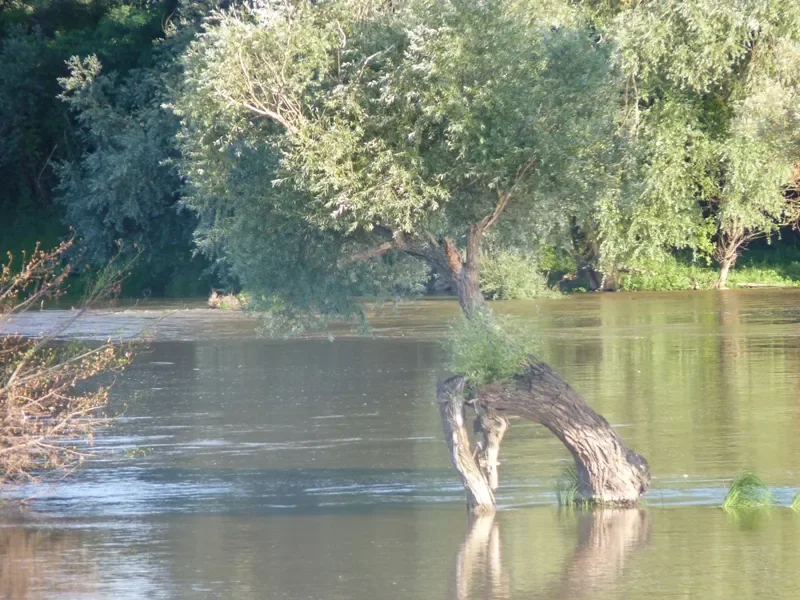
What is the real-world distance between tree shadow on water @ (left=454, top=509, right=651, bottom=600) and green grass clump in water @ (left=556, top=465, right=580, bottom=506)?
0.39 meters

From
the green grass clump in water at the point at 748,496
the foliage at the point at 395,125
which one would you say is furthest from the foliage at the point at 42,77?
the green grass clump in water at the point at 748,496

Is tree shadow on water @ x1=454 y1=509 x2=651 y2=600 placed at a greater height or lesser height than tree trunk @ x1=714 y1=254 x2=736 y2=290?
lesser

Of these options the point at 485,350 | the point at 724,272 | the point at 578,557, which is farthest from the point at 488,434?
the point at 724,272

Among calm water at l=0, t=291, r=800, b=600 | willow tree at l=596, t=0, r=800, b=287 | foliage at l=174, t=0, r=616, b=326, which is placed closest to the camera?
calm water at l=0, t=291, r=800, b=600

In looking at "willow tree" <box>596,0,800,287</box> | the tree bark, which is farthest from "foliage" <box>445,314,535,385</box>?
"willow tree" <box>596,0,800,287</box>

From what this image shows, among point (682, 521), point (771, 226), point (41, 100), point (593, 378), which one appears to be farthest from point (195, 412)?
point (41, 100)

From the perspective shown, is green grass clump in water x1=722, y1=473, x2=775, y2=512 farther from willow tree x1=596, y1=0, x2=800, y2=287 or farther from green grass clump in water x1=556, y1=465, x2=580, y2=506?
willow tree x1=596, y1=0, x2=800, y2=287

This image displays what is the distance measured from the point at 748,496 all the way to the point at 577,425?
1.86m

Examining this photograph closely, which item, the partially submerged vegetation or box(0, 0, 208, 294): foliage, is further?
box(0, 0, 208, 294): foliage

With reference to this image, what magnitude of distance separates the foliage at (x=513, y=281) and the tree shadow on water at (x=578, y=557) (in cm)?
3085

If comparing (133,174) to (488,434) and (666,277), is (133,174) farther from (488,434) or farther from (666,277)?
(488,434)

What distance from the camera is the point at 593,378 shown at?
23.4m

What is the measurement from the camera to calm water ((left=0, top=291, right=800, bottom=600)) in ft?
34.5

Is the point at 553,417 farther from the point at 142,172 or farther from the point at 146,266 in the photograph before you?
the point at 146,266
